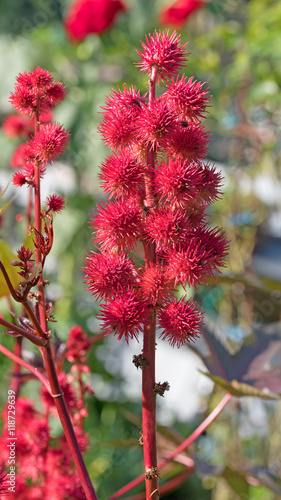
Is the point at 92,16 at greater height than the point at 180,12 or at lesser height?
lesser

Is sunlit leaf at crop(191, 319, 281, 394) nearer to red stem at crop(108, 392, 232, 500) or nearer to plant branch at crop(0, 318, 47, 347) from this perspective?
red stem at crop(108, 392, 232, 500)

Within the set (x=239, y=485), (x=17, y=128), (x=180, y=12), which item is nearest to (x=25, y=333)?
(x=17, y=128)

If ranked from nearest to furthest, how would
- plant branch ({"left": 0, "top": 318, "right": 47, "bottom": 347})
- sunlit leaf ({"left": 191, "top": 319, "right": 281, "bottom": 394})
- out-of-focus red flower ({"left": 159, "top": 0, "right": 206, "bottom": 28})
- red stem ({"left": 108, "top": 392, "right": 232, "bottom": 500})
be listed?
plant branch ({"left": 0, "top": 318, "right": 47, "bottom": 347}) < red stem ({"left": 108, "top": 392, "right": 232, "bottom": 500}) < sunlit leaf ({"left": 191, "top": 319, "right": 281, "bottom": 394}) < out-of-focus red flower ({"left": 159, "top": 0, "right": 206, "bottom": 28})

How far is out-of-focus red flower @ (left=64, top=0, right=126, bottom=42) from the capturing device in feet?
5.16

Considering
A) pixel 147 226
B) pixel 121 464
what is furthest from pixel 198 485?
pixel 147 226

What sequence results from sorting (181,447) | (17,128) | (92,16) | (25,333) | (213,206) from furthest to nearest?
(213,206), (92,16), (17,128), (181,447), (25,333)

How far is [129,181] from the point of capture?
0.30m

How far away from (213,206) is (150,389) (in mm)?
1459

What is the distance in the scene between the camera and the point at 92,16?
5.19 feet

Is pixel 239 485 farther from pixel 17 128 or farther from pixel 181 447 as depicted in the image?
pixel 17 128

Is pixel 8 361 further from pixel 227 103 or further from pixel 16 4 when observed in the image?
pixel 16 4

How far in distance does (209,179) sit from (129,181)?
46 millimetres

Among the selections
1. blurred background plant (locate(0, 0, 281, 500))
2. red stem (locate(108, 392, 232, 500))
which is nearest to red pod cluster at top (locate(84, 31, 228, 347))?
red stem (locate(108, 392, 232, 500))

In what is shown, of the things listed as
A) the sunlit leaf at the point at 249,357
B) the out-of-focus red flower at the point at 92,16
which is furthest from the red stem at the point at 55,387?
the out-of-focus red flower at the point at 92,16
